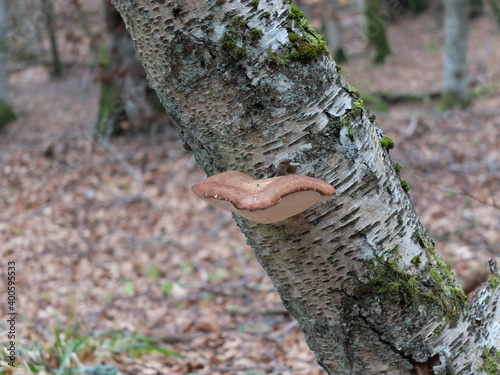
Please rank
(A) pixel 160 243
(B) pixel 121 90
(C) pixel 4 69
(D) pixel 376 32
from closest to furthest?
(A) pixel 160 243 → (B) pixel 121 90 → (C) pixel 4 69 → (D) pixel 376 32

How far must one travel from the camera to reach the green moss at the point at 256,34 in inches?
61.7

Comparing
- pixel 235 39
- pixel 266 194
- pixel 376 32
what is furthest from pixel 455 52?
pixel 266 194

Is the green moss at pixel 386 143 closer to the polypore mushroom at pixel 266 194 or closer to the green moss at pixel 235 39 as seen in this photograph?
the polypore mushroom at pixel 266 194

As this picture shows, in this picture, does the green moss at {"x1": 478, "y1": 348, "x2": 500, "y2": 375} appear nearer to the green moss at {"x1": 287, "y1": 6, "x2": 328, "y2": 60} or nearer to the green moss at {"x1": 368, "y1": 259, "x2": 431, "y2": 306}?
the green moss at {"x1": 368, "y1": 259, "x2": 431, "y2": 306}

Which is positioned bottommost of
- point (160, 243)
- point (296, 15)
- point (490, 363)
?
point (490, 363)

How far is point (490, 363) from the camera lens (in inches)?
77.1

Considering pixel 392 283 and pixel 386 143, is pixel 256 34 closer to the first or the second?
pixel 386 143

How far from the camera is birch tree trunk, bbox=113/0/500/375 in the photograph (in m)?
1.57

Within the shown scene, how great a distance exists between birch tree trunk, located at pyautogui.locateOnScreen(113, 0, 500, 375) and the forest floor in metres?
1.12

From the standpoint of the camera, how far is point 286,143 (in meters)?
1.63

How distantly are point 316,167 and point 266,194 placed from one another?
0.34 m

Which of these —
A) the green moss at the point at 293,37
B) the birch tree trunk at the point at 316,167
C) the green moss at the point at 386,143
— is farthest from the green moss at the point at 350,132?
the green moss at the point at 293,37

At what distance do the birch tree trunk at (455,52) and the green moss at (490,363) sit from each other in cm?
995

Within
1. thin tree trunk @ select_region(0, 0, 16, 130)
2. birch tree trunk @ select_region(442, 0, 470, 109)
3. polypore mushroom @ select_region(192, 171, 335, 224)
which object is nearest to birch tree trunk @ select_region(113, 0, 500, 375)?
polypore mushroom @ select_region(192, 171, 335, 224)
